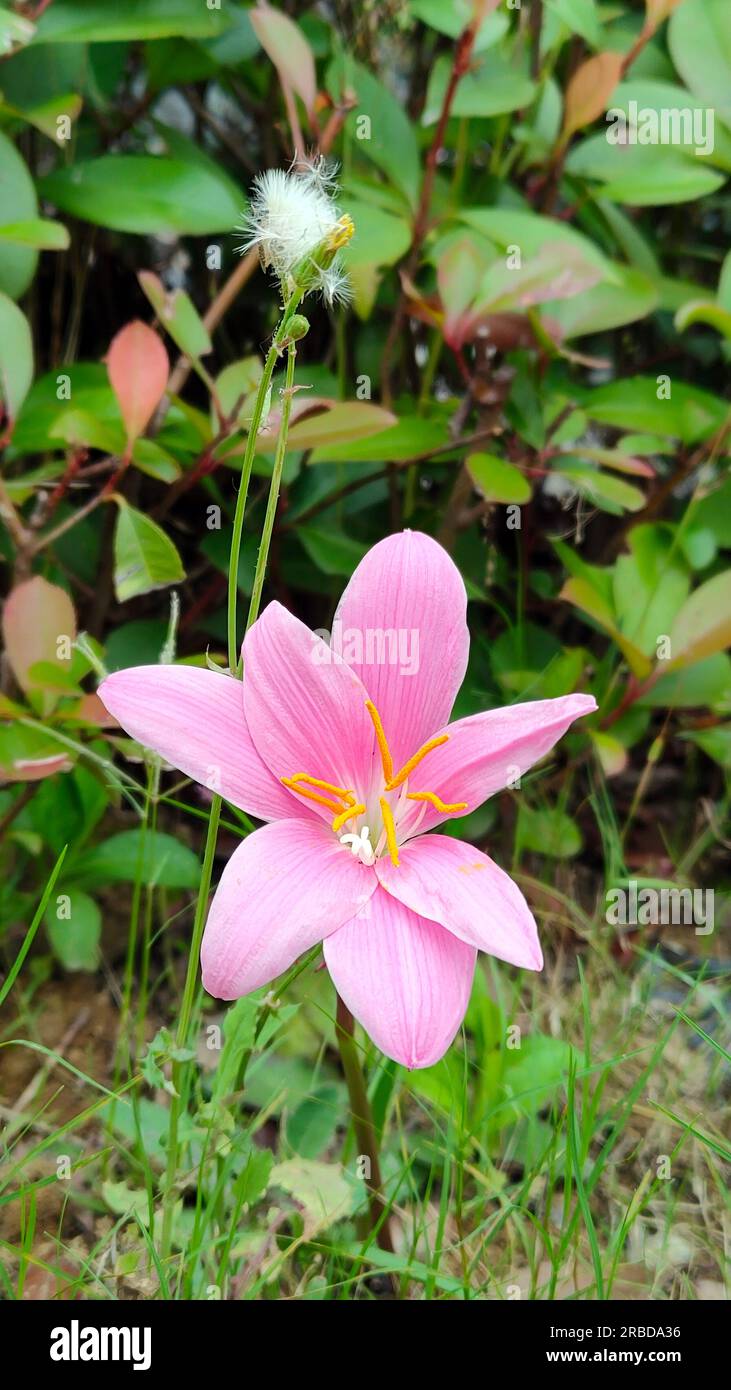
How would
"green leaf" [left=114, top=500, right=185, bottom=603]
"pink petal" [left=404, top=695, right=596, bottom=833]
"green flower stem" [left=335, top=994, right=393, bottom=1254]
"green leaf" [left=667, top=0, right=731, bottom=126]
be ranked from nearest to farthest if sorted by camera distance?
1. "pink petal" [left=404, top=695, right=596, bottom=833]
2. "green flower stem" [left=335, top=994, right=393, bottom=1254]
3. "green leaf" [left=114, top=500, right=185, bottom=603]
4. "green leaf" [left=667, top=0, right=731, bottom=126]

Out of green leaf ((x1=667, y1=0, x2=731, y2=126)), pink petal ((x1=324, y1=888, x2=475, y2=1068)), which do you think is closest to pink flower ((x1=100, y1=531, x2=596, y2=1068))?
pink petal ((x1=324, y1=888, x2=475, y2=1068))

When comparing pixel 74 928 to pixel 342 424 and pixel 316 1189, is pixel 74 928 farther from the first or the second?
pixel 342 424

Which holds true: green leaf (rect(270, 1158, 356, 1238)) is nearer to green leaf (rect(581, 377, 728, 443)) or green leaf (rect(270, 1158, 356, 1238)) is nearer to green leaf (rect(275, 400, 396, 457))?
green leaf (rect(275, 400, 396, 457))

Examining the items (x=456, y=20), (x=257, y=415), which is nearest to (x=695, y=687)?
(x=456, y=20)

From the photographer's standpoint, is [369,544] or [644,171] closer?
[644,171]

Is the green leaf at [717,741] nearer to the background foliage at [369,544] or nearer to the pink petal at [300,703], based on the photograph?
the background foliage at [369,544]

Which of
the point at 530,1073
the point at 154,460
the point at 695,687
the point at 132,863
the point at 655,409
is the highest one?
the point at 655,409

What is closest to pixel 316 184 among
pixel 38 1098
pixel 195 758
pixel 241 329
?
pixel 195 758
